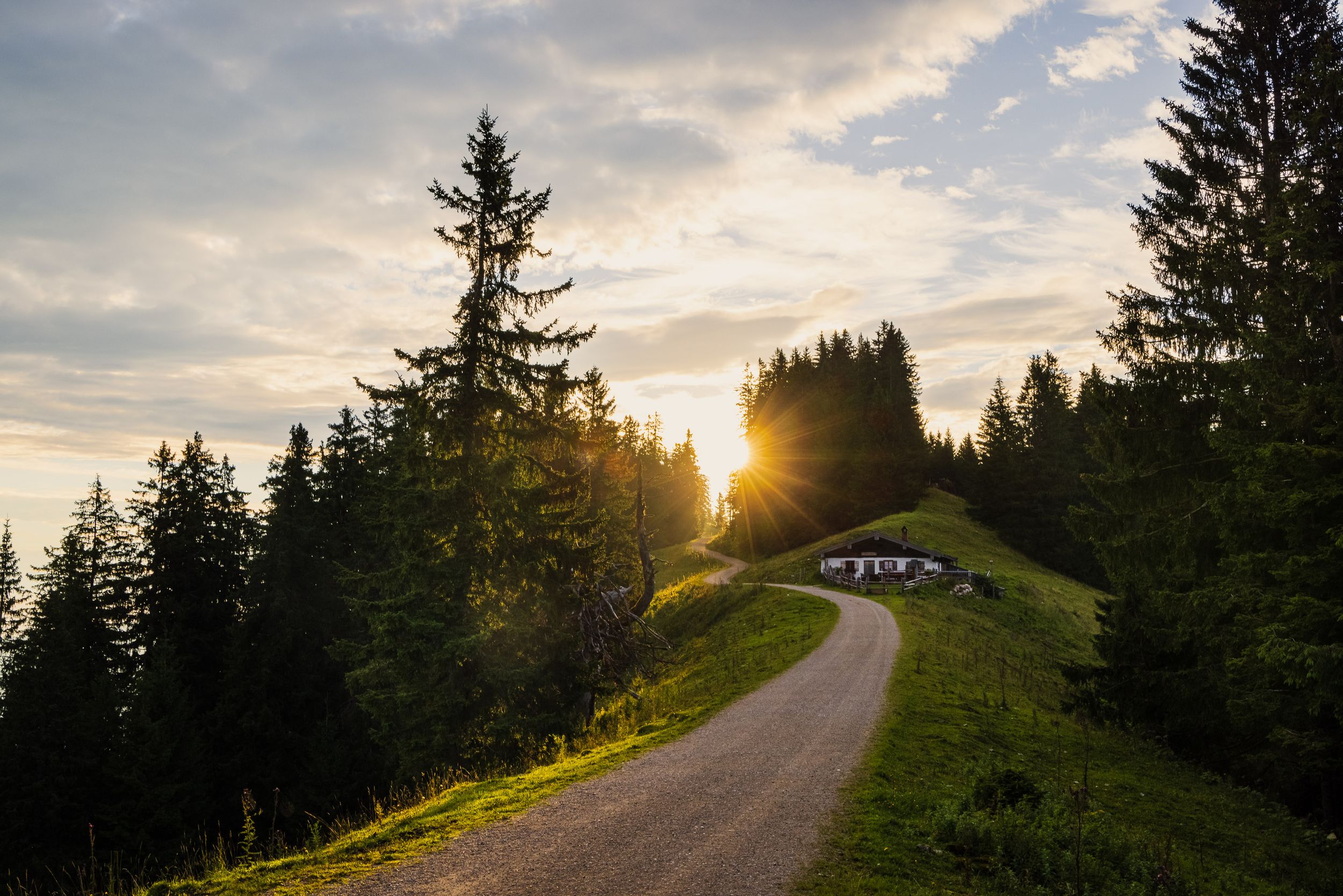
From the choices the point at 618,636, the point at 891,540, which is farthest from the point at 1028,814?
the point at 891,540

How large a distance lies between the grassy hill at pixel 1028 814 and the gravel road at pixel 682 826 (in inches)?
24.9

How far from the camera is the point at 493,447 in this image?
21.3 m

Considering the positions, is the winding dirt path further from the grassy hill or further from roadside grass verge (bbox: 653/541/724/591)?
the grassy hill

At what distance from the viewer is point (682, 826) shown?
32.8 feet

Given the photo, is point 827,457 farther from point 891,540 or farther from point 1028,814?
point 1028,814

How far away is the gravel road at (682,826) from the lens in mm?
8281

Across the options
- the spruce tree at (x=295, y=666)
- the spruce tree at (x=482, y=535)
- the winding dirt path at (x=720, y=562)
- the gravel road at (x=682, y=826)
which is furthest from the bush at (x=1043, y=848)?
the winding dirt path at (x=720, y=562)

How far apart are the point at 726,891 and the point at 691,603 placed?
131 ft

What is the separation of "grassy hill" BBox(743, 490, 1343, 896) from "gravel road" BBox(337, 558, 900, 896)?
2.07ft

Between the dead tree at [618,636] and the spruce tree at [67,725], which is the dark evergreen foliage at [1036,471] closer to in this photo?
the dead tree at [618,636]

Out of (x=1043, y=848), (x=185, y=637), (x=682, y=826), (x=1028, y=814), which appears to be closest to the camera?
(x=1043, y=848)

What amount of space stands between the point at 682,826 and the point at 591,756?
18.1 ft

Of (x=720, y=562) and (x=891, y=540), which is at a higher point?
(x=891, y=540)

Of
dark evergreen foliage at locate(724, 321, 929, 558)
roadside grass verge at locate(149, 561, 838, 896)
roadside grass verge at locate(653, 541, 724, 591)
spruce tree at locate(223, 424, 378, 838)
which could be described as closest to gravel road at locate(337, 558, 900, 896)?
roadside grass verge at locate(149, 561, 838, 896)
